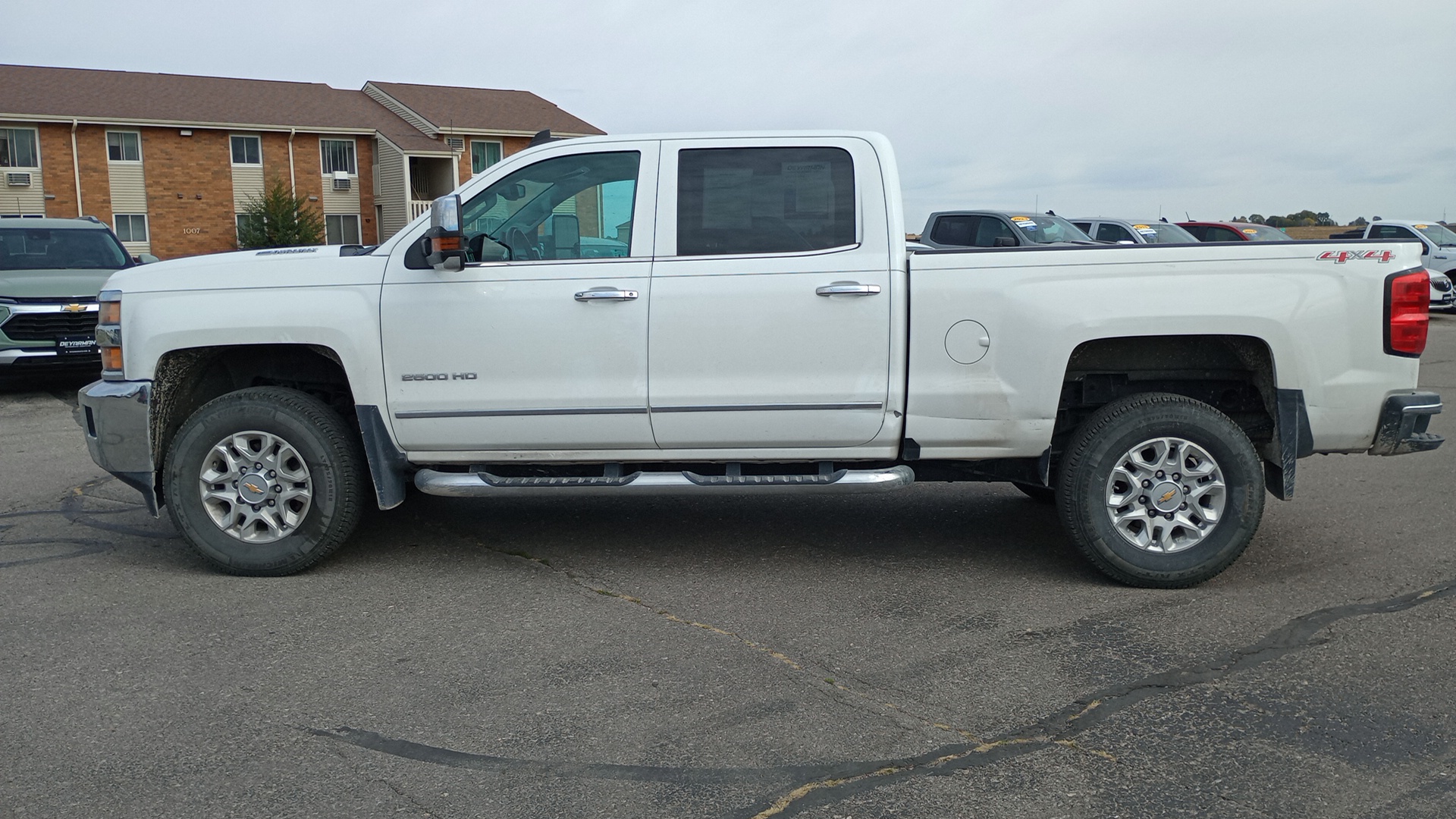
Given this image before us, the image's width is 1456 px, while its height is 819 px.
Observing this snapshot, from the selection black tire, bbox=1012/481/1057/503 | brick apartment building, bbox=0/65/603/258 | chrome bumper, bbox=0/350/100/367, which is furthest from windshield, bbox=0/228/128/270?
brick apartment building, bbox=0/65/603/258

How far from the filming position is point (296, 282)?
5.62 metres

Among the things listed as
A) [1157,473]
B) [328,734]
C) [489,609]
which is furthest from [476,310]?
[1157,473]

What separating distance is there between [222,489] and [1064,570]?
13.2 feet

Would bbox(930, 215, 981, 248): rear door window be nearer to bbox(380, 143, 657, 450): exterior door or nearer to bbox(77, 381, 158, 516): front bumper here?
A: bbox(380, 143, 657, 450): exterior door

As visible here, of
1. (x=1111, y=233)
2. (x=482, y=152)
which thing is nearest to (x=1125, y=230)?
(x=1111, y=233)

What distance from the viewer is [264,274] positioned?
18.5 feet

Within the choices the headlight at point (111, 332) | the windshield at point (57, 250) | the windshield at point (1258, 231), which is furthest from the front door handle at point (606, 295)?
the windshield at point (1258, 231)

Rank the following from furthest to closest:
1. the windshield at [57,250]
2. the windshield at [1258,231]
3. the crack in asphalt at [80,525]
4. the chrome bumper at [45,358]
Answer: the windshield at [1258,231] → the windshield at [57,250] → the chrome bumper at [45,358] → the crack in asphalt at [80,525]

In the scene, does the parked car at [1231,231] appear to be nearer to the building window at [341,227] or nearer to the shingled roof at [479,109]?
the shingled roof at [479,109]

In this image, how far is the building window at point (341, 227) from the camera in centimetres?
4350

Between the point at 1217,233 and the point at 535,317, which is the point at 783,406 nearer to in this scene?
the point at 535,317

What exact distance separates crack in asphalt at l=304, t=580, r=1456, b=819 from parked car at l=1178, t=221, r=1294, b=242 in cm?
1947

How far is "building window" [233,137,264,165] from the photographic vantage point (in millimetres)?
41031

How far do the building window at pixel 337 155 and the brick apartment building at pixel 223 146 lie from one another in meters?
0.04
